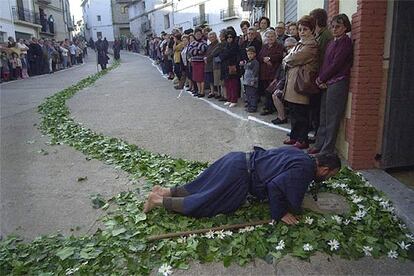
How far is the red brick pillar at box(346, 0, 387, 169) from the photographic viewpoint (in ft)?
15.1

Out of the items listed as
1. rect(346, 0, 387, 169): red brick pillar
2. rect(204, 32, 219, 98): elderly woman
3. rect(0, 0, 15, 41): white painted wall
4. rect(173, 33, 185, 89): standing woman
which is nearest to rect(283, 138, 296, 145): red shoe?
rect(346, 0, 387, 169): red brick pillar

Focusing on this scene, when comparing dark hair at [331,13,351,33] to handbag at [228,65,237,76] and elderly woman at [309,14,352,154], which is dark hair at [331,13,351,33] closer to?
elderly woman at [309,14,352,154]

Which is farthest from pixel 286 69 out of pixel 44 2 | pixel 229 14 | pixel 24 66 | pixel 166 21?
pixel 166 21

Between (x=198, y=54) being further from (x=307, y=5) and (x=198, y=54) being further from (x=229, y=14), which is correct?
(x=229, y=14)

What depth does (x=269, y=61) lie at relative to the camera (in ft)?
24.9

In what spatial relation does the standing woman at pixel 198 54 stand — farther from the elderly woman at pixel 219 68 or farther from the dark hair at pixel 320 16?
the dark hair at pixel 320 16

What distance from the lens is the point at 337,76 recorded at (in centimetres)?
508

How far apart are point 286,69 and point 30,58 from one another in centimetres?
1774

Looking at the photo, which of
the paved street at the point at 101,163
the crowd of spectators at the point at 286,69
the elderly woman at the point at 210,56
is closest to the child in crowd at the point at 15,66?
the paved street at the point at 101,163

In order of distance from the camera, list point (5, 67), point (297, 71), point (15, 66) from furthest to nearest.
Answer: point (15, 66) → point (5, 67) → point (297, 71)

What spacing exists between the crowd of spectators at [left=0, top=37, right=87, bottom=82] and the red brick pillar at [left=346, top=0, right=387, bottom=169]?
54.5 ft

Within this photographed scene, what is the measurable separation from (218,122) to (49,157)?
3150 millimetres

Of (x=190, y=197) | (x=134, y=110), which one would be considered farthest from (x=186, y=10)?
(x=190, y=197)

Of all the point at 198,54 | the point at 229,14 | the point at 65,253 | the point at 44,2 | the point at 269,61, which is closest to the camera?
the point at 65,253
